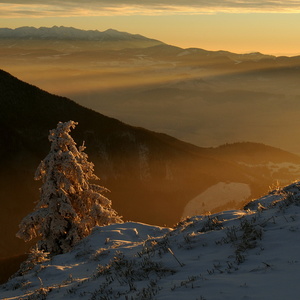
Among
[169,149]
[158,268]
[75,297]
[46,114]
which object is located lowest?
[169,149]

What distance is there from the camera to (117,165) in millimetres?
86438

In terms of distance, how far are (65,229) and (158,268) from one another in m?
17.1

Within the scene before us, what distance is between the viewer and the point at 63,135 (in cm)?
2489

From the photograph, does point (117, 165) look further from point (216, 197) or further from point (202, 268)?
point (202, 268)

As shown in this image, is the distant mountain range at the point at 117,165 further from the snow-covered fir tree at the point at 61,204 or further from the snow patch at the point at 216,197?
the snow-covered fir tree at the point at 61,204

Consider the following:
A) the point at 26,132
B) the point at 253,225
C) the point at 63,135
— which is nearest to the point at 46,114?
the point at 26,132

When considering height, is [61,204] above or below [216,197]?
above

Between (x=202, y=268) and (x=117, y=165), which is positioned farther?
(x=117, y=165)

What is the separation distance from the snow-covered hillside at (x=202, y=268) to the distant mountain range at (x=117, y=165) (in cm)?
5806

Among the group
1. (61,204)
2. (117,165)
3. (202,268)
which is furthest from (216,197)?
(202,268)

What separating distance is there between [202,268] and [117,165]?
7841 centimetres

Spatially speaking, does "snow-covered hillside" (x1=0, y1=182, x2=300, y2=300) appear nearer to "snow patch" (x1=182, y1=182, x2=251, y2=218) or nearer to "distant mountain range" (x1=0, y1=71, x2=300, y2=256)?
"distant mountain range" (x1=0, y1=71, x2=300, y2=256)

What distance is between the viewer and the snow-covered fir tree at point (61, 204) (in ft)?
78.2

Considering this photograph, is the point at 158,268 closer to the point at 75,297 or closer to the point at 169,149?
the point at 75,297
